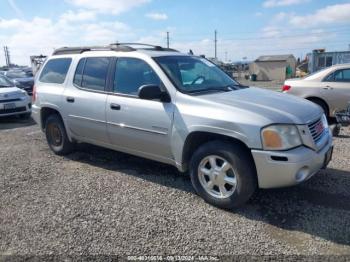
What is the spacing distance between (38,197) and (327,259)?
342 cm

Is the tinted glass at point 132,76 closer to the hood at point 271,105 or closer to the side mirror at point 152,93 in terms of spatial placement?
the side mirror at point 152,93

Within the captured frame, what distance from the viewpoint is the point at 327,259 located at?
10.0 ft

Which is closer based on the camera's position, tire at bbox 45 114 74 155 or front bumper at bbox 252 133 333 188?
front bumper at bbox 252 133 333 188

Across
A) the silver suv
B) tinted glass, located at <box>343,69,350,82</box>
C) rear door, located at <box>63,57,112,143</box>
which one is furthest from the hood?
Result: tinted glass, located at <box>343,69,350,82</box>

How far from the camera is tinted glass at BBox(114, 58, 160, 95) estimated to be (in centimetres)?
461

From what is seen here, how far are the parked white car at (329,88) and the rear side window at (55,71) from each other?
222 inches

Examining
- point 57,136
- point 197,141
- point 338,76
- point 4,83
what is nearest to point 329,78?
point 338,76

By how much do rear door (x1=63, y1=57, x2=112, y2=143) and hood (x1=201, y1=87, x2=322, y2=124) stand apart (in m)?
1.69

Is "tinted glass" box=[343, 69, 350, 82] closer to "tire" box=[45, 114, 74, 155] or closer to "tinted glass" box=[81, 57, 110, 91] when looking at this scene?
"tinted glass" box=[81, 57, 110, 91]

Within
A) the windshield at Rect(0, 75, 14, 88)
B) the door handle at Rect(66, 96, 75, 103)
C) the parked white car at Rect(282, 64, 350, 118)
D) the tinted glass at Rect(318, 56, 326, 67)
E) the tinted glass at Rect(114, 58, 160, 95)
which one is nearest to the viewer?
the tinted glass at Rect(114, 58, 160, 95)

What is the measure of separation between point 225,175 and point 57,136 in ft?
11.7

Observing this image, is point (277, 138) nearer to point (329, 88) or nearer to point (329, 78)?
point (329, 88)

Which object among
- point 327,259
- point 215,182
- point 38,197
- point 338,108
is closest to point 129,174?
point 38,197

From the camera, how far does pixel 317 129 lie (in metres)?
4.05
